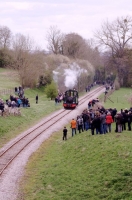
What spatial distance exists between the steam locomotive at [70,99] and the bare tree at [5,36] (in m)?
50.6

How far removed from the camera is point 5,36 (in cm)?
8906

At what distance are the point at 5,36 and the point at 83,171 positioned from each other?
76.1m

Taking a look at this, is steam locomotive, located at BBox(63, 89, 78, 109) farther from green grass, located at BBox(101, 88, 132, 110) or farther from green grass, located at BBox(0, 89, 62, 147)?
green grass, located at BBox(101, 88, 132, 110)

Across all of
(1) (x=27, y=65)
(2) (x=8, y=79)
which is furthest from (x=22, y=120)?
(2) (x=8, y=79)

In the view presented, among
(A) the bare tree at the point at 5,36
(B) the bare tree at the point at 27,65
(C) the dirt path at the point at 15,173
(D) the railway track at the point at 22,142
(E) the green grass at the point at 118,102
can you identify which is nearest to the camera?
(C) the dirt path at the point at 15,173

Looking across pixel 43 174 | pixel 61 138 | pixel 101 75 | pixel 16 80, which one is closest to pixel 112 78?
pixel 101 75

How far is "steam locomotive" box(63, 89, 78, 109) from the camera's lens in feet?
124

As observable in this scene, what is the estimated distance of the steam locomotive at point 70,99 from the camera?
124ft

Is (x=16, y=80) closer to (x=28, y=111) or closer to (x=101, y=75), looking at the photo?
(x=28, y=111)

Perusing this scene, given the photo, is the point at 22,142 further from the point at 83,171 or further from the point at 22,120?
the point at 83,171

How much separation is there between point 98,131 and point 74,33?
6584cm

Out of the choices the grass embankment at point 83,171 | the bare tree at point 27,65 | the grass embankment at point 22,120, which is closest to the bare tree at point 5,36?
the bare tree at point 27,65

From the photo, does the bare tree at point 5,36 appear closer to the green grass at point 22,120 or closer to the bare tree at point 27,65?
the bare tree at point 27,65

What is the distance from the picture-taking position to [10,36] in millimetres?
89750
